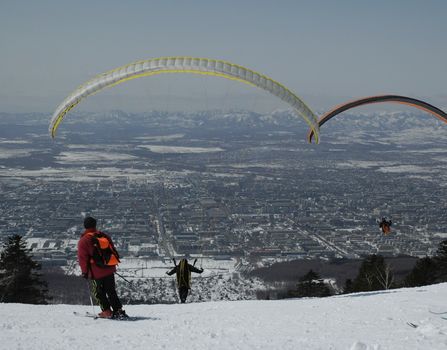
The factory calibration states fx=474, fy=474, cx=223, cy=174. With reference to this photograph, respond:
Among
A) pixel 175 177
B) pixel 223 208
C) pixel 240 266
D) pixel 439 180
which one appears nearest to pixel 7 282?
pixel 240 266

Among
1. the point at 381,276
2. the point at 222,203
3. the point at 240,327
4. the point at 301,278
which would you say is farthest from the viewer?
the point at 222,203

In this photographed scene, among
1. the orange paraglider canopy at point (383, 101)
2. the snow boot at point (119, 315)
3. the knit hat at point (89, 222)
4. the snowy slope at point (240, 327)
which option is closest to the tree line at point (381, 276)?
the orange paraglider canopy at point (383, 101)

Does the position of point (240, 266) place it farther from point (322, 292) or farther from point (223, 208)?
point (223, 208)

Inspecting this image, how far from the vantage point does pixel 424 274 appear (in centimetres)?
2755

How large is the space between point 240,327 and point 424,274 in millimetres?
23388

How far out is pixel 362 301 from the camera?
1031cm

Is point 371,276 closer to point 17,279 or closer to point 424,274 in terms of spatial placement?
point 424,274

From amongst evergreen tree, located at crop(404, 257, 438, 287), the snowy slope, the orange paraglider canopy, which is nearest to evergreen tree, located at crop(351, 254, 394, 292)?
evergreen tree, located at crop(404, 257, 438, 287)

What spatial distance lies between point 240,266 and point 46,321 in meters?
52.1

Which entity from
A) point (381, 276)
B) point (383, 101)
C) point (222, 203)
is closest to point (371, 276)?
point (381, 276)

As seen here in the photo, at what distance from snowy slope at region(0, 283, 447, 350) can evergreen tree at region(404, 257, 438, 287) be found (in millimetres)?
18668

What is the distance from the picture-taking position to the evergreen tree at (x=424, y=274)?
27.2 meters

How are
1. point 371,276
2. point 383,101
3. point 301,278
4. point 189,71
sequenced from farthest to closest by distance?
1. point 301,278
2. point 371,276
3. point 383,101
4. point 189,71

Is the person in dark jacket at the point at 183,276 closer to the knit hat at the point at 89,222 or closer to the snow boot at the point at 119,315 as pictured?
the snow boot at the point at 119,315
